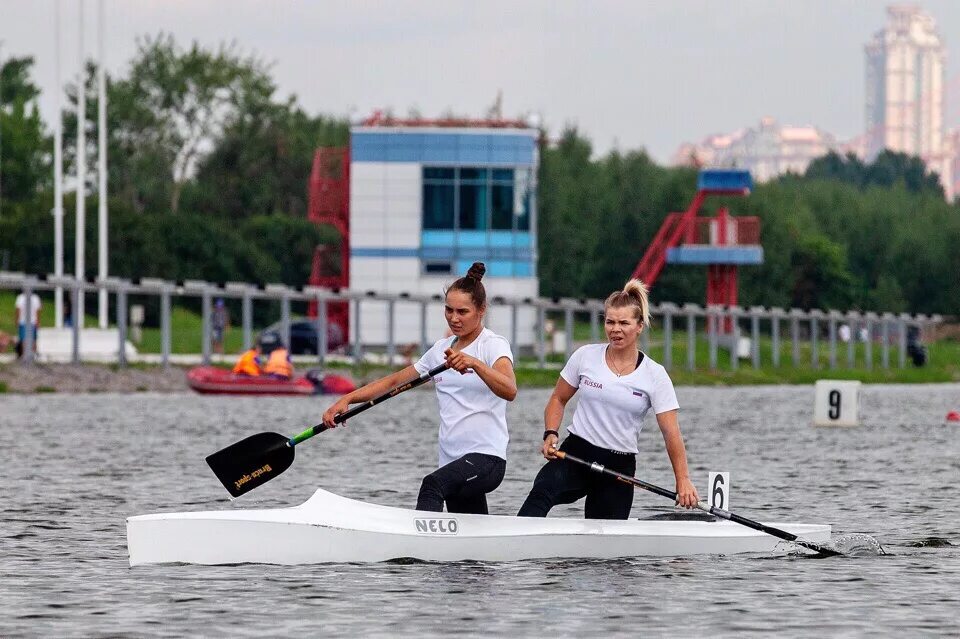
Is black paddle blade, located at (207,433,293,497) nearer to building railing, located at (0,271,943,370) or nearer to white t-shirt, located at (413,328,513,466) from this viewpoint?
white t-shirt, located at (413,328,513,466)

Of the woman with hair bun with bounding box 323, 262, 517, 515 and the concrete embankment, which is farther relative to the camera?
the concrete embankment

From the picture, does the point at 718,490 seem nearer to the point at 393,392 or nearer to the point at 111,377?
the point at 393,392

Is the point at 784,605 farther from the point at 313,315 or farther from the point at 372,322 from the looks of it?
the point at 313,315

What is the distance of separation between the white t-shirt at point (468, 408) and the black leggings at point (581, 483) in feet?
1.60

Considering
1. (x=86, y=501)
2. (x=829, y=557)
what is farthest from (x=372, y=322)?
(x=829, y=557)

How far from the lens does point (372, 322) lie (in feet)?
224

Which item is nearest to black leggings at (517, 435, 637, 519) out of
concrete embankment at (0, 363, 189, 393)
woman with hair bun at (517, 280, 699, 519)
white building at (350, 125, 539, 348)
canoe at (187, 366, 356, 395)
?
woman with hair bun at (517, 280, 699, 519)

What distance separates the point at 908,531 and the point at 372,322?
174 feet

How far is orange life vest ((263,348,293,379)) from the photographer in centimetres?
4169

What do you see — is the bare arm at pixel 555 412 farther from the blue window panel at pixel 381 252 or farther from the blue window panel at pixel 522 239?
the blue window panel at pixel 522 239

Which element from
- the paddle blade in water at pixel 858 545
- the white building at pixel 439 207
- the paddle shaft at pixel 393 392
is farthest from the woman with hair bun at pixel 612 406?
the white building at pixel 439 207

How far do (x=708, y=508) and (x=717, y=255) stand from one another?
58.7 m

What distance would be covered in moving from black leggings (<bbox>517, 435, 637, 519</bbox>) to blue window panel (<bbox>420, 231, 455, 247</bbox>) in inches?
2275

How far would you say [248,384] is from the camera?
136 feet
